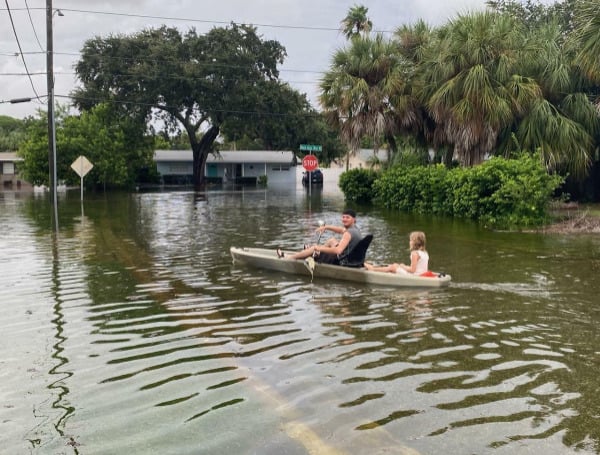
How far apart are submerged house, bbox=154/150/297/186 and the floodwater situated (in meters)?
54.2

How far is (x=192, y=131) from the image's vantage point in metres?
53.2

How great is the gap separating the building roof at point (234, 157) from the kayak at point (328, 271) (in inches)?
2138

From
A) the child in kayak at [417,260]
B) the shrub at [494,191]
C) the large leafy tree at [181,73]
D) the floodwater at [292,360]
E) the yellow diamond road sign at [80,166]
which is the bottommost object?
the floodwater at [292,360]

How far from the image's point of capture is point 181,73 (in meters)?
46.2

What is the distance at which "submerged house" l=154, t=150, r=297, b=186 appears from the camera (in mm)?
65812

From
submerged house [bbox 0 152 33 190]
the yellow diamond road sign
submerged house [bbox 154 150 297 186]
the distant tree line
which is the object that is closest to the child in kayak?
the distant tree line

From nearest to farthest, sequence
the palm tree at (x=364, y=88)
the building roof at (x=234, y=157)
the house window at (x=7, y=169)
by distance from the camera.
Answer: the palm tree at (x=364, y=88) → the house window at (x=7, y=169) → the building roof at (x=234, y=157)

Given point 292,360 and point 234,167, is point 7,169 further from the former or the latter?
point 292,360

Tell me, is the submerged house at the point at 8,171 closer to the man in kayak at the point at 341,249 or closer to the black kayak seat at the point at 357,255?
the man in kayak at the point at 341,249

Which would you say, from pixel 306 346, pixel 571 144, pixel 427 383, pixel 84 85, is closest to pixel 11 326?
pixel 306 346

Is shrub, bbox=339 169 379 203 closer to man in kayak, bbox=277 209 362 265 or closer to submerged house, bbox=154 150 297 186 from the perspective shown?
man in kayak, bbox=277 209 362 265

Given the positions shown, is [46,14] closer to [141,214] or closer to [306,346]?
[141,214]

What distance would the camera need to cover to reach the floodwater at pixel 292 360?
4492 mm

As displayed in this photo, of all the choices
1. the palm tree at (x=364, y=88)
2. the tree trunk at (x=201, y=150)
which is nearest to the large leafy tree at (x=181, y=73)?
the tree trunk at (x=201, y=150)
